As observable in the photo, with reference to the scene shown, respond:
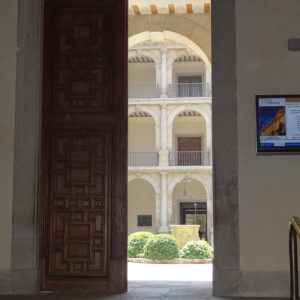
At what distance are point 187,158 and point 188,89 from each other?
382 centimetres

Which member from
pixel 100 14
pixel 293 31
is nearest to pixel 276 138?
pixel 293 31

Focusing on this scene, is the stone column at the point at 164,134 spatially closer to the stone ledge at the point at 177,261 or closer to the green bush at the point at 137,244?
the green bush at the point at 137,244

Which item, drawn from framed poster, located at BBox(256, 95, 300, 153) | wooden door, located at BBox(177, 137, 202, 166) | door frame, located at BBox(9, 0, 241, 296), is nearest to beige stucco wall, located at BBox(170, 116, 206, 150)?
wooden door, located at BBox(177, 137, 202, 166)

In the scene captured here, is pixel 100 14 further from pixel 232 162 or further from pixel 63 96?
pixel 232 162

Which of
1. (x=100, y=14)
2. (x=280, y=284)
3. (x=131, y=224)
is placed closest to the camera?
(x=280, y=284)

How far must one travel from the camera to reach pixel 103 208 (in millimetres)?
7059

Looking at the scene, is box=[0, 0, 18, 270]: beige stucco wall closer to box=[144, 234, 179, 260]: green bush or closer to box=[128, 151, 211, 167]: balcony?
box=[144, 234, 179, 260]: green bush

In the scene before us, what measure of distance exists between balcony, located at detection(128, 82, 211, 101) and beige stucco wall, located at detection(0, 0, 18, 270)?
24.9 metres

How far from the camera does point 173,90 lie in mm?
32469

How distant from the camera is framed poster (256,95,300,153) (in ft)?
21.8

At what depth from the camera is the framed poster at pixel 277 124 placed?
665cm

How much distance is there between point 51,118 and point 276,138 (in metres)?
2.61

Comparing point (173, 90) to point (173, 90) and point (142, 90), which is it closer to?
point (173, 90)

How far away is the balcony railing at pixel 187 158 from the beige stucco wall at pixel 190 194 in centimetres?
117
